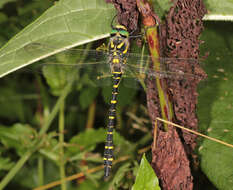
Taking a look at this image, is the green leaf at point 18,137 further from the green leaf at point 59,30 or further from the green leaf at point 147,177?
the green leaf at point 147,177

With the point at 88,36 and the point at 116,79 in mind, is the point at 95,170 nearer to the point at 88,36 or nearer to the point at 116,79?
the point at 116,79

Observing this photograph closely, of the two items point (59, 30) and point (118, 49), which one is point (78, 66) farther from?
point (59, 30)

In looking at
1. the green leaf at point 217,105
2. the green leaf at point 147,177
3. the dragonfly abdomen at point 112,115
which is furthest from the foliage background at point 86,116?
the green leaf at point 147,177

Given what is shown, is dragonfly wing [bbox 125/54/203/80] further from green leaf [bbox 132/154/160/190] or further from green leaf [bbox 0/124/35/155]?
green leaf [bbox 0/124/35/155]

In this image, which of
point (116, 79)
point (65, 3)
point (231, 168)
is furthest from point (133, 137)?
point (65, 3)

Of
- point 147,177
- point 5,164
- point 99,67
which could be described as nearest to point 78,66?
point 99,67

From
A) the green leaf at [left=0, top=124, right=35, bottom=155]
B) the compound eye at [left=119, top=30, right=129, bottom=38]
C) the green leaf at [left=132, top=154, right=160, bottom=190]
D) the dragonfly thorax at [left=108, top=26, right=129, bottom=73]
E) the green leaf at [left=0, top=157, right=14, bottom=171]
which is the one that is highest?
the compound eye at [left=119, top=30, right=129, bottom=38]

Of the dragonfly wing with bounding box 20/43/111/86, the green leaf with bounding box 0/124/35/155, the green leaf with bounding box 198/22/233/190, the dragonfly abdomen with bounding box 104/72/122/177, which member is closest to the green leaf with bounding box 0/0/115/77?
the dragonfly wing with bounding box 20/43/111/86
